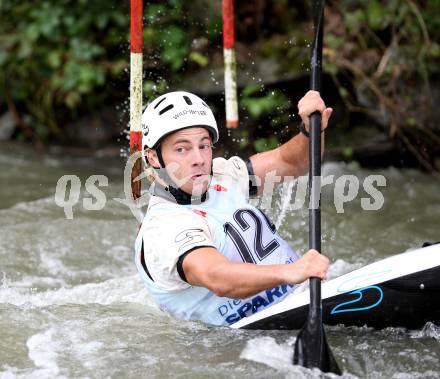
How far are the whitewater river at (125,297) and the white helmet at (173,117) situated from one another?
94 centimetres

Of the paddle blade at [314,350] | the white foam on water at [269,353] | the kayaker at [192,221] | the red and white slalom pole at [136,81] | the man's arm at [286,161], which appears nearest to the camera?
the paddle blade at [314,350]

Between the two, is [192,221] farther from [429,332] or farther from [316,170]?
[429,332]

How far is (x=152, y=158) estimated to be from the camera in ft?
13.5

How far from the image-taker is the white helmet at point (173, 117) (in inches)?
157

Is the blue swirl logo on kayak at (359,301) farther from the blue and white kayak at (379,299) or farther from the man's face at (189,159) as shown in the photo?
the man's face at (189,159)

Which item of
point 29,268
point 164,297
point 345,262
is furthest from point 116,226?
point 164,297

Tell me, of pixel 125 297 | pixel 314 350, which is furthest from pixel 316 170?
pixel 125 297

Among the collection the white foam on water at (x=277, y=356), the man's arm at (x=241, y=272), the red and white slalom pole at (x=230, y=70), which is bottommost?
the white foam on water at (x=277, y=356)

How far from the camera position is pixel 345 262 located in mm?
5668

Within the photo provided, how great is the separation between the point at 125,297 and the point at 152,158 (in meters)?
1.12

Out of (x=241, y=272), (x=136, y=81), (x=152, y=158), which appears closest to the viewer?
(x=241, y=272)

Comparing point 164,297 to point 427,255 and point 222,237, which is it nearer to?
point 222,237

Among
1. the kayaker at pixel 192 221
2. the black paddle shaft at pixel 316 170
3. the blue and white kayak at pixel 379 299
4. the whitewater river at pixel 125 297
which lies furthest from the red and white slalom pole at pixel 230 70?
the blue and white kayak at pixel 379 299

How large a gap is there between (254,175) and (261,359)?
1.19 meters
